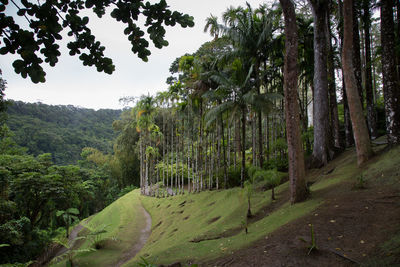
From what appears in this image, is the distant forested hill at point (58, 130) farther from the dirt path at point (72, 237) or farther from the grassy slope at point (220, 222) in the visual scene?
the grassy slope at point (220, 222)

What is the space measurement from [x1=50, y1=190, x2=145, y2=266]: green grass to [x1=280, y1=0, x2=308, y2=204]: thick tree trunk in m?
8.50

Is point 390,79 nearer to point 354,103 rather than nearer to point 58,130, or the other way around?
point 354,103

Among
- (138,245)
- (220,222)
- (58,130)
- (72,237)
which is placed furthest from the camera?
(58,130)

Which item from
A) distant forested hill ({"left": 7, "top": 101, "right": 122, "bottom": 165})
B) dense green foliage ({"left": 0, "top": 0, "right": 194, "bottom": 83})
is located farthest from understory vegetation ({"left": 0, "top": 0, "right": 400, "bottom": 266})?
distant forested hill ({"left": 7, "top": 101, "right": 122, "bottom": 165})

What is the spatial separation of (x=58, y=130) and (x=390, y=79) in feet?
175

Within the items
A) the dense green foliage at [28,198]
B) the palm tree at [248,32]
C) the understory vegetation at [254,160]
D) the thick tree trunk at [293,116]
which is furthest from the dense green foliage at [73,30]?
the dense green foliage at [28,198]

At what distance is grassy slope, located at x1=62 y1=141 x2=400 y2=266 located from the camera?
6289 mm

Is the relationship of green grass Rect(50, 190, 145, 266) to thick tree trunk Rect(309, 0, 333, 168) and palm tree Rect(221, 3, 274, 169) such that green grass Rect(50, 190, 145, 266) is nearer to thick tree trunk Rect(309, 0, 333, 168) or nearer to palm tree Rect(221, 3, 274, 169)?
palm tree Rect(221, 3, 274, 169)

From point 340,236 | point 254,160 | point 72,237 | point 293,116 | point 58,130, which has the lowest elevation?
point 72,237

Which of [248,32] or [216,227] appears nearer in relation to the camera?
[216,227]

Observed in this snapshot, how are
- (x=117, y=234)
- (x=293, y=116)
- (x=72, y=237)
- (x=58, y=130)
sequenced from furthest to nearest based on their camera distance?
(x=58, y=130) < (x=72, y=237) < (x=117, y=234) < (x=293, y=116)

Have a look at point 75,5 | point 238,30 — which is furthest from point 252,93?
point 75,5

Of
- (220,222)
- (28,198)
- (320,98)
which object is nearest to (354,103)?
(320,98)

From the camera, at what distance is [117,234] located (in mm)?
14672
